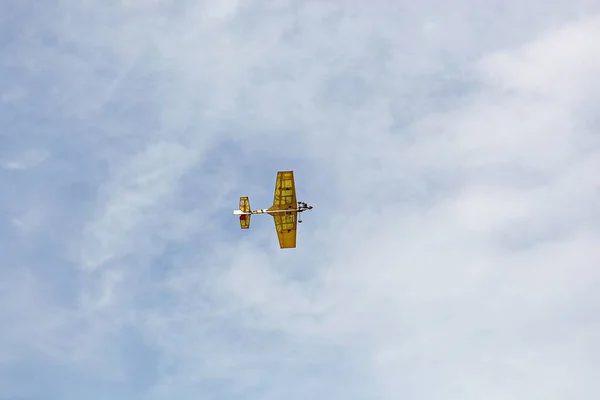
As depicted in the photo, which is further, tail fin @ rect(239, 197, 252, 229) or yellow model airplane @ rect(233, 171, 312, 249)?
tail fin @ rect(239, 197, 252, 229)

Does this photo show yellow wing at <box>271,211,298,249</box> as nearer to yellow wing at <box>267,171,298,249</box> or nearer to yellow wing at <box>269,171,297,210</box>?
yellow wing at <box>267,171,298,249</box>

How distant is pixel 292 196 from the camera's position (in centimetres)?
17888

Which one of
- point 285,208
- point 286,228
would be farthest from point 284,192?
point 286,228

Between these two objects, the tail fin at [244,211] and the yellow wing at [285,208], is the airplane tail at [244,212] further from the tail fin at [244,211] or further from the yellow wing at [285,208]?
the yellow wing at [285,208]

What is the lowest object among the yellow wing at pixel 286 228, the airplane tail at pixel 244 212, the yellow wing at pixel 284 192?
the yellow wing at pixel 286 228

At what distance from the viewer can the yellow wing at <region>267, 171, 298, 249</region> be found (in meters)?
174

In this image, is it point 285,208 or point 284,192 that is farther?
point 285,208

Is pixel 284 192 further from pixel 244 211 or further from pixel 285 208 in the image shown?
pixel 244 211

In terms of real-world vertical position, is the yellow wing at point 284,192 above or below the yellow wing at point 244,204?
below

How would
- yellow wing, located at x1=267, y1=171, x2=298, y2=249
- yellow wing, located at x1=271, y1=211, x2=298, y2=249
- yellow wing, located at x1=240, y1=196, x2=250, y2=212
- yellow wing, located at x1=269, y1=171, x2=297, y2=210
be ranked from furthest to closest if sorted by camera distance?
yellow wing, located at x1=240, y1=196, x2=250, y2=212 → yellow wing, located at x1=271, y1=211, x2=298, y2=249 → yellow wing, located at x1=267, y1=171, x2=298, y2=249 → yellow wing, located at x1=269, y1=171, x2=297, y2=210

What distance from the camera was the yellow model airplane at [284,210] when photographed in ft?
575

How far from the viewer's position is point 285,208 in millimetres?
182125

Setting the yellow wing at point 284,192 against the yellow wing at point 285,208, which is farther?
the yellow wing at point 285,208

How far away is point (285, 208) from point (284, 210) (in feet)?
2.55
